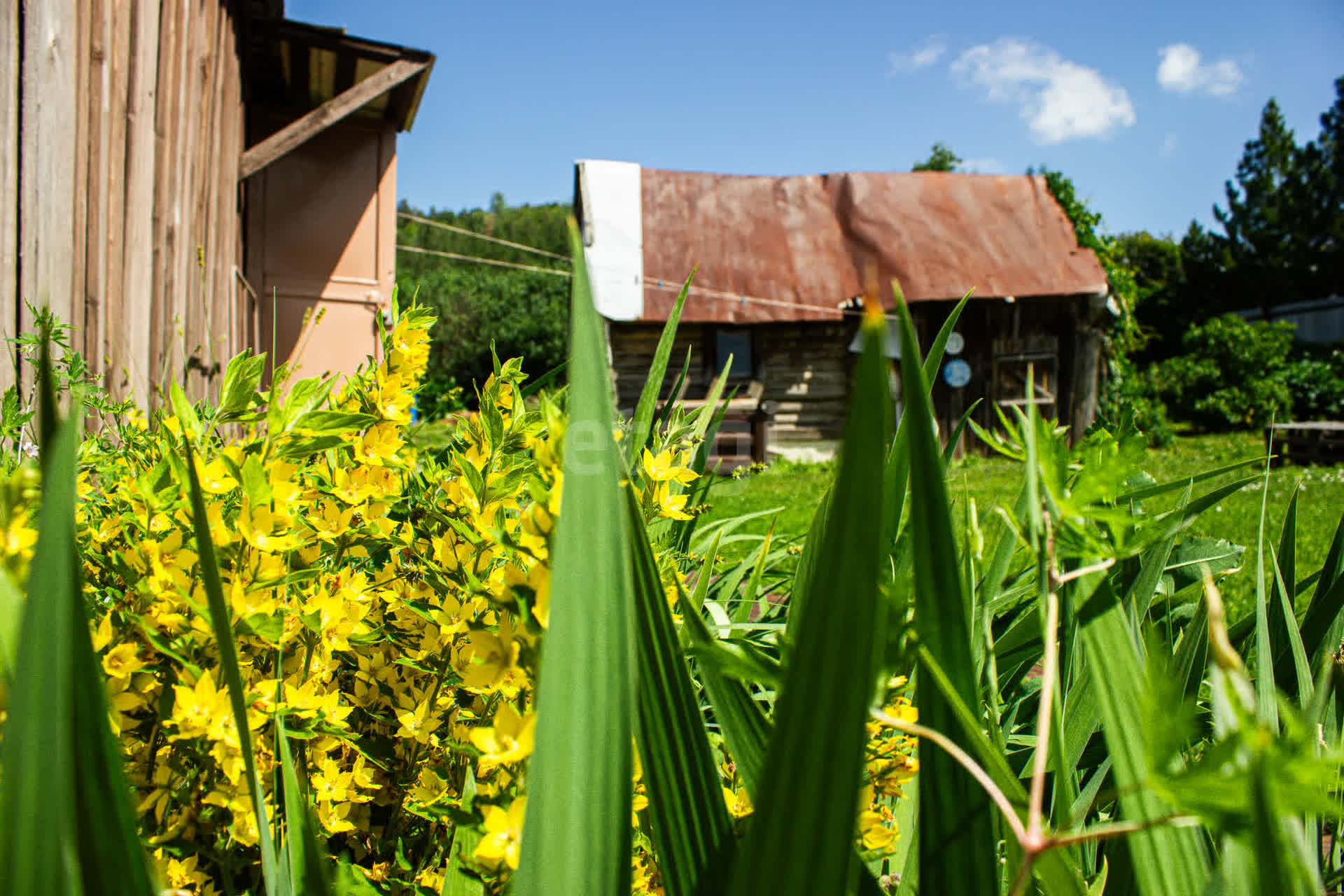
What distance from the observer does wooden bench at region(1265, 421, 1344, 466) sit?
34.2ft

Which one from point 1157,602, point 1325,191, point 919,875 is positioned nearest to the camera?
point 919,875

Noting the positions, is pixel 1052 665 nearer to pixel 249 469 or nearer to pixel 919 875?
pixel 919 875

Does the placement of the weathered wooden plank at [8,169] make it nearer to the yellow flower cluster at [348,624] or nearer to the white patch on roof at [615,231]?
the yellow flower cluster at [348,624]

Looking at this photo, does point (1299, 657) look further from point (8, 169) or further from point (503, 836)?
point (8, 169)

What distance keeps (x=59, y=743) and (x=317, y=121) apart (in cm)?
502

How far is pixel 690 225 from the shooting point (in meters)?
11.4

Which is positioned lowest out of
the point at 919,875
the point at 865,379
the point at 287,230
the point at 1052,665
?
the point at 919,875

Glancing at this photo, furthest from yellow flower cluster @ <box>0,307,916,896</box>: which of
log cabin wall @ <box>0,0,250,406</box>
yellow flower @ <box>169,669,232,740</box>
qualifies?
log cabin wall @ <box>0,0,250,406</box>

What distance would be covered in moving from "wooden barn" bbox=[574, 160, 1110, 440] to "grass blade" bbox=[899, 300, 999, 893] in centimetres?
999

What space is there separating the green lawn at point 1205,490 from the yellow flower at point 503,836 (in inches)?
21.4

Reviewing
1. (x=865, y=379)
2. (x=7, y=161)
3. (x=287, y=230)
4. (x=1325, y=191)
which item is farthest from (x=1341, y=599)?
(x=1325, y=191)

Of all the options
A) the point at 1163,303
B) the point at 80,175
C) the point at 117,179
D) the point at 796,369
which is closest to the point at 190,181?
the point at 117,179

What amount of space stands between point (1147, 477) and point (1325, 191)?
112ft

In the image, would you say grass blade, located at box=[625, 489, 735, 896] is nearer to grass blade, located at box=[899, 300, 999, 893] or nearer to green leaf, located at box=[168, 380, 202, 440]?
grass blade, located at box=[899, 300, 999, 893]
